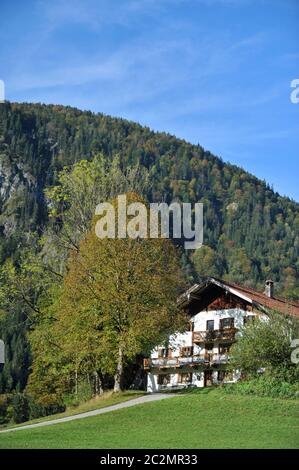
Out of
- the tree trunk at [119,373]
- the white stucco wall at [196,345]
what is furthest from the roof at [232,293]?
the tree trunk at [119,373]

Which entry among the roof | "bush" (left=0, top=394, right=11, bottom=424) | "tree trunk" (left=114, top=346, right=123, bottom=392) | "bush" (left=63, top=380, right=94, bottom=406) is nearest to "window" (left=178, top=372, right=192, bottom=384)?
the roof

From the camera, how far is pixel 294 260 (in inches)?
6831

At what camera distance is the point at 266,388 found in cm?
3672

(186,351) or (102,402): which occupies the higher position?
(186,351)

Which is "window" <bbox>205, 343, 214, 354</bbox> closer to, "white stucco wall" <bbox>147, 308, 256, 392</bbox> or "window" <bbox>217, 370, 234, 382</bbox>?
"white stucco wall" <bbox>147, 308, 256, 392</bbox>

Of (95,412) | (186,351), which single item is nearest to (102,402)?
(95,412)

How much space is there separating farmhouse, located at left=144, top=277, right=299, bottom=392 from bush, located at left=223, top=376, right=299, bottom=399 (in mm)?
11473

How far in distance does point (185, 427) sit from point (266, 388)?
1007 centimetres

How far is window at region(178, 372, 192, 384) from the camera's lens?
53906 millimetres

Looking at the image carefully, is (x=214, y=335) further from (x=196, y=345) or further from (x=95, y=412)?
(x=95, y=412)

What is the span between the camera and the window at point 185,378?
177ft

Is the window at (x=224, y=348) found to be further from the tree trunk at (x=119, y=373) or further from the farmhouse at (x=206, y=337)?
the tree trunk at (x=119, y=373)

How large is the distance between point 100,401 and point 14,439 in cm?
A: 1320
